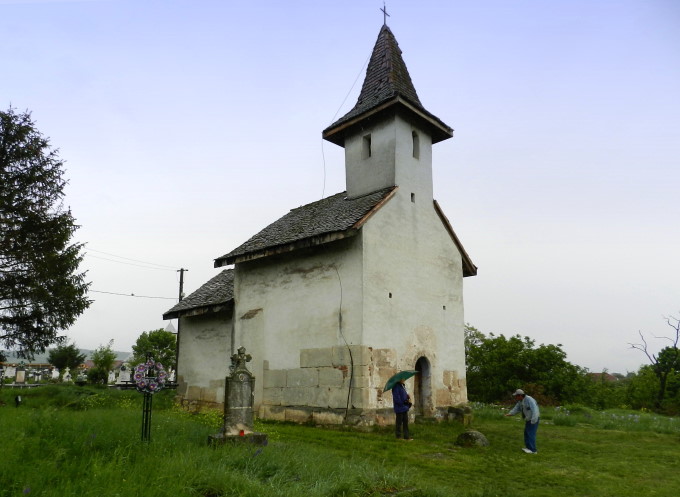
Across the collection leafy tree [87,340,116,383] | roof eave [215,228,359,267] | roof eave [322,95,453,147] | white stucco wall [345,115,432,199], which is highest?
roof eave [322,95,453,147]

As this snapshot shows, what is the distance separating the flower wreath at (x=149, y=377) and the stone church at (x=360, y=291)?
590 cm

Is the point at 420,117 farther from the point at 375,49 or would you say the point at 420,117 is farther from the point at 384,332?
the point at 384,332

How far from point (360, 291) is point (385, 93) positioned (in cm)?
720

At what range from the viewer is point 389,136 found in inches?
613

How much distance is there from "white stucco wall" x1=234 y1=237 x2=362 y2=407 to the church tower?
3.23 metres

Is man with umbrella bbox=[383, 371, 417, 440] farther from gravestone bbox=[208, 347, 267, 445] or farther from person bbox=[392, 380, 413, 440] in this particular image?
gravestone bbox=[208, 347, 267, 445]

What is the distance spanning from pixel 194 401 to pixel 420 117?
1339 cm

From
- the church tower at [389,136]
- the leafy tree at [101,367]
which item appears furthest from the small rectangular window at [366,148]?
the leafy tree at [101,367]

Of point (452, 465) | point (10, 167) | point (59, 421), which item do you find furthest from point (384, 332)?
point (10, 167)

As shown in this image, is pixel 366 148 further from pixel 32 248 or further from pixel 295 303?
pixel 32 248

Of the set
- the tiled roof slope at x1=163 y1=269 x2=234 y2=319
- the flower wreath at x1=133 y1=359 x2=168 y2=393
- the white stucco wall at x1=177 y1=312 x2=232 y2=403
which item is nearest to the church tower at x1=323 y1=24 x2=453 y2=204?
the tiled roof slope at x1=163 y1=269 x2=234 y2=319

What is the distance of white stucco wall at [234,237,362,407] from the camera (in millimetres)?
13415

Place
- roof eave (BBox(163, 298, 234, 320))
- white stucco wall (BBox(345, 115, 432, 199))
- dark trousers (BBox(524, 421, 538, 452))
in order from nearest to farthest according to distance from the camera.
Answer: dark trousers (BBox(524, 421, 538, 452)) < white stucco wall (BBox(345, 115, 432, 199)) < roof eave (BBox(163, 298, 234, 320))

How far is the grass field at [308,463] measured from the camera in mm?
4988
